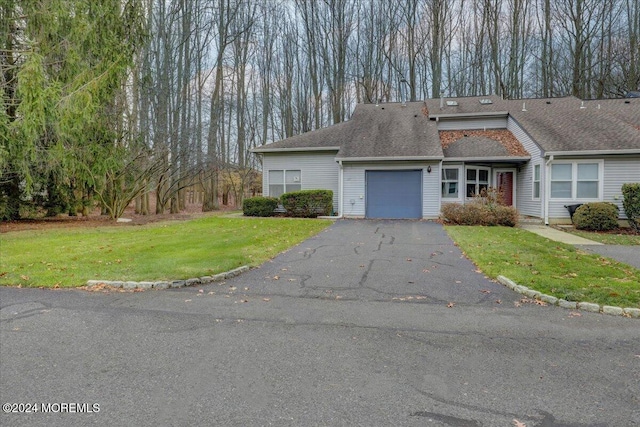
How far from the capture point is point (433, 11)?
2702cm

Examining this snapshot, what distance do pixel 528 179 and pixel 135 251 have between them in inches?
610

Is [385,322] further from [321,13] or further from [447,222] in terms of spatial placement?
[321,13]

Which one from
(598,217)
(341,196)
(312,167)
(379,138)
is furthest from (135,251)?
(598,217)

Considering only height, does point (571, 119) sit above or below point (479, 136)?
above

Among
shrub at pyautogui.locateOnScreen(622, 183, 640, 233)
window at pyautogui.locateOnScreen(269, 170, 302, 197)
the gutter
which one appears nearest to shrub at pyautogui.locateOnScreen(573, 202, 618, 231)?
shrub at pyautogui.locateOnScreen(622, 183, 640, 233)

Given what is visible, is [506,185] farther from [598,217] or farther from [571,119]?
[598,217]

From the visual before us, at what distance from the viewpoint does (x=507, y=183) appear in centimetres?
1748

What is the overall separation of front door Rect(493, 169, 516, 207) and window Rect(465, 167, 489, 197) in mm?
758

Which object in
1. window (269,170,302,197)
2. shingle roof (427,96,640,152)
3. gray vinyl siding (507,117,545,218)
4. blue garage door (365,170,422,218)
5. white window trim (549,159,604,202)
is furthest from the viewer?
window (269,170,302,197)

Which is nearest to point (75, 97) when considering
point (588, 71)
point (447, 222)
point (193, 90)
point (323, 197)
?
point (323, 197)

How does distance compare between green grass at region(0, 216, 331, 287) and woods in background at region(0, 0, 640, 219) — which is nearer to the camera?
green grass at region(0, 216, 331, 287)

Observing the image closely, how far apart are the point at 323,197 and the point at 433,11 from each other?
19.2 m

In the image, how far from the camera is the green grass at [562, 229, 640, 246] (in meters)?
10.5

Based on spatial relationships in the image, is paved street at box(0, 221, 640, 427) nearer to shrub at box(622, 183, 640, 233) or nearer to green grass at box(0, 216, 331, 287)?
green grass at box(0, 216, 331, 287)
